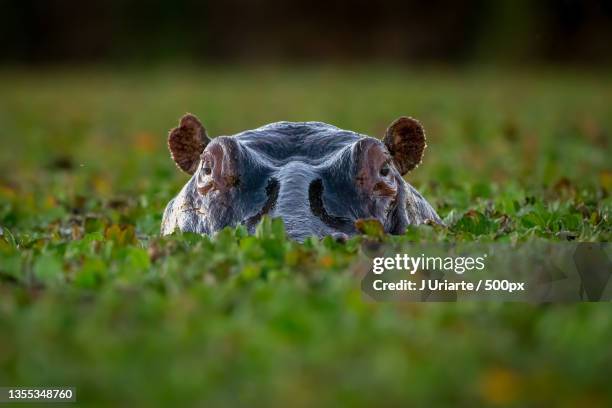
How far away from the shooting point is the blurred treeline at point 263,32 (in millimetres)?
31391

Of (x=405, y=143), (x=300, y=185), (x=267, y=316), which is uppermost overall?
(x=405, y=143)

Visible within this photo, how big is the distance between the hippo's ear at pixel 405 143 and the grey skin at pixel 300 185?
1 cm

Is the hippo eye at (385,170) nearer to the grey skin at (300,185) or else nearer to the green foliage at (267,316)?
the grey skin at (300,185)

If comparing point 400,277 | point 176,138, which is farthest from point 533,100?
point 400,277

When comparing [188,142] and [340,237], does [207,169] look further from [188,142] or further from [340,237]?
[340,237]

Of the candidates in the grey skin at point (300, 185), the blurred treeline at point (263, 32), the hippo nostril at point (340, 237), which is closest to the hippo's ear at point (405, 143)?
the grey skin at point (300, 185)

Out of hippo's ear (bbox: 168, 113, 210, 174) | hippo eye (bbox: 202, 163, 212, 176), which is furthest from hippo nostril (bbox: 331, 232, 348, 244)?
hippo's ear (bbox: 168, 113, 210, 174)

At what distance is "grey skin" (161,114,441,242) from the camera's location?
4.50 metres

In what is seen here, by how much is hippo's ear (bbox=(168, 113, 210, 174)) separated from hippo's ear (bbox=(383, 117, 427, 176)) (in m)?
1.03

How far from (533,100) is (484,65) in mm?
12070

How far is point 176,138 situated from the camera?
18.5 feet

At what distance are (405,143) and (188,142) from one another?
47.6 inches

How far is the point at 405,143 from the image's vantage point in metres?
5.48

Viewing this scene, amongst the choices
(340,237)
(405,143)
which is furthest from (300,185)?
(405,143)
